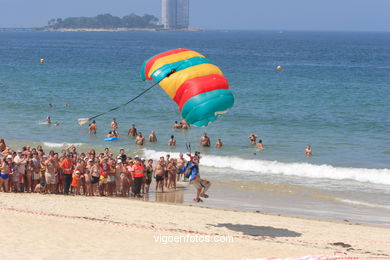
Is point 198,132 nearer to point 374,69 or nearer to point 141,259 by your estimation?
point 141,259

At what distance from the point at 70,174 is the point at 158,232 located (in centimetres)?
458

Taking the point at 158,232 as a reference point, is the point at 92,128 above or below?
above

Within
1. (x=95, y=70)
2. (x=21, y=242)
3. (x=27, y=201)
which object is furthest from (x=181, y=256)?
(x=95, y=70)

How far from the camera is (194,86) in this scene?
1277cm

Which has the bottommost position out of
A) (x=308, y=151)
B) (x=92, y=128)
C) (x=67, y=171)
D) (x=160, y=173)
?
(x=160, y=173)

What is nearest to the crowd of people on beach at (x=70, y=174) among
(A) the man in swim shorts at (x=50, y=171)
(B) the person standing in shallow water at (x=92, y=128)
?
(A) the man in swim shorts at (x=50, y=171)

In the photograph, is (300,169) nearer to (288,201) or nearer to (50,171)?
(288,201)

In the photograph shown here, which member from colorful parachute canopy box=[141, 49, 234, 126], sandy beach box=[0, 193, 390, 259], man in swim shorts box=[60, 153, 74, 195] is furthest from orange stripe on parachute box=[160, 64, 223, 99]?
man in swim shorts box=[60, 153, 74, 195]

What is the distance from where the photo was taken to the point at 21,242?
1096cm

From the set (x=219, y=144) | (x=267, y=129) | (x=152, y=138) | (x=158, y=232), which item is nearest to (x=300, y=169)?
(x=219, y=144)

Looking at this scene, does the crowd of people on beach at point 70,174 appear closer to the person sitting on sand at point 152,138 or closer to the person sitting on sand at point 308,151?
the person sitting on sand at point 308,151

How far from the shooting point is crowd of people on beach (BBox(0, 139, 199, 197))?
51.4 ft

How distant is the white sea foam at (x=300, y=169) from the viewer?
2081 cm

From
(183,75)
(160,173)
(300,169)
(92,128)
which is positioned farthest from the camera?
(92,128)
